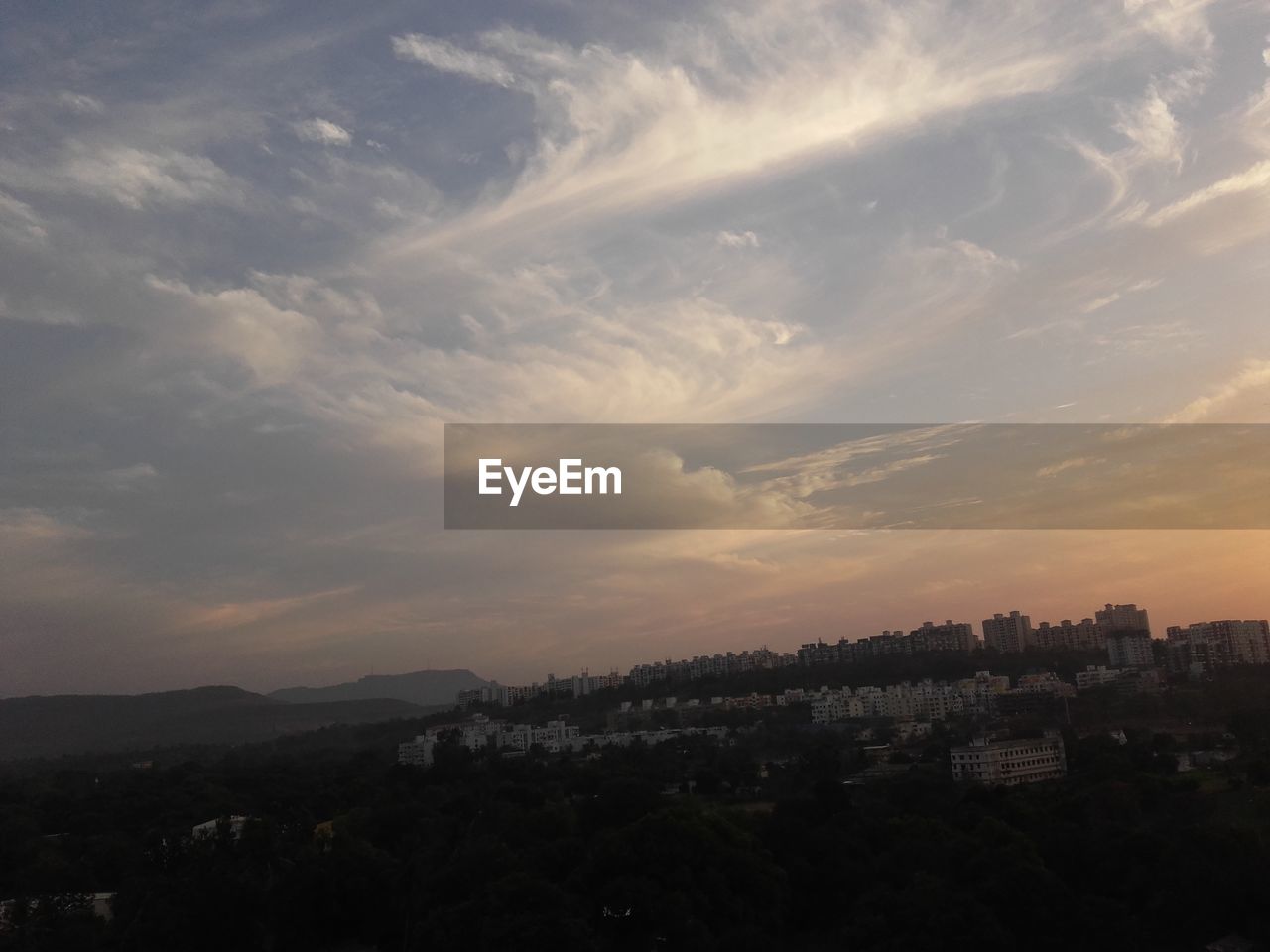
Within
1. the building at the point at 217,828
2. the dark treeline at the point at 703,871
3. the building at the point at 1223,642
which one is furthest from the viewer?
the building at the point at 1223,642

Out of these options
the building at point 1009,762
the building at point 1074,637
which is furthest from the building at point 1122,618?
the building at point 1009,762

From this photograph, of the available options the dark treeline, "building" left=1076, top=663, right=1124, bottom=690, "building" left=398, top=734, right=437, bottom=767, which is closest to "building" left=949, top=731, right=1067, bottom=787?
the dark treeline

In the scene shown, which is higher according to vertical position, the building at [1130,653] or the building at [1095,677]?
the building at [1130,653]

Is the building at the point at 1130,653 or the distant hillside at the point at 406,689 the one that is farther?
the distant hillside at the point at 406,689

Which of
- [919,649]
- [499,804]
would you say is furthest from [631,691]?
[499,804]

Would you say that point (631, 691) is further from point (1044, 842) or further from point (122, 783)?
point (1044, 842)

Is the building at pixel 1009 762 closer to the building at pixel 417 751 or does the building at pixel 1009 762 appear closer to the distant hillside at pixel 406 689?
the building at pixel 417 751

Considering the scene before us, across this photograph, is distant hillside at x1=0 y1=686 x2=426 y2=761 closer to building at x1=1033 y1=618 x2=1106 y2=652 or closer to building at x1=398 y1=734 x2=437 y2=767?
building at x1=398 y1=734 x2=437 y2=767
